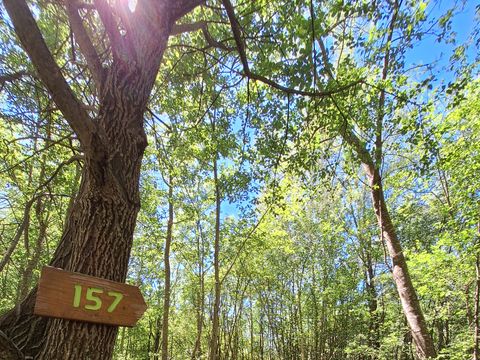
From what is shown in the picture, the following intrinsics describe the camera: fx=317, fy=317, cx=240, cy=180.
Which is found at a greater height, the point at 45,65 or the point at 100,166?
the point at 45,65

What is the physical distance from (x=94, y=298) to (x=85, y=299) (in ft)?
0.12

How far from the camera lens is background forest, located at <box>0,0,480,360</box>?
2949mm

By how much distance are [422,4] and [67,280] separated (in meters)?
3.48

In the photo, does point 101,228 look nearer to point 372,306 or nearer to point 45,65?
point 45,65

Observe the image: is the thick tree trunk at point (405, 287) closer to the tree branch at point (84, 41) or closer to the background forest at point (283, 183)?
the background forest at point (283, 183)

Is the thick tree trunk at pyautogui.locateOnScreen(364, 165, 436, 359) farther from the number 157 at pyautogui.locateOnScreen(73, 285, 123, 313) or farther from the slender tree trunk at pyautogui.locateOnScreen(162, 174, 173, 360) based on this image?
the slender tree trunk at pyautogui.locateOnScreen(162, 174, 173, 360)

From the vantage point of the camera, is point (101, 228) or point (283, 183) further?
point (283, 183)

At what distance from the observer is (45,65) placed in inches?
51.3

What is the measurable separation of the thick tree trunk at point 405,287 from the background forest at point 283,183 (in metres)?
0.04

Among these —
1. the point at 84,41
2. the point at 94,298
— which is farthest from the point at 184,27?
the point at 94,298

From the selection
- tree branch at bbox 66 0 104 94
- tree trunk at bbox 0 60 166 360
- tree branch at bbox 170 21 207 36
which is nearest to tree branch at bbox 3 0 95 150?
tree trunk at bbox 0 60 166 360

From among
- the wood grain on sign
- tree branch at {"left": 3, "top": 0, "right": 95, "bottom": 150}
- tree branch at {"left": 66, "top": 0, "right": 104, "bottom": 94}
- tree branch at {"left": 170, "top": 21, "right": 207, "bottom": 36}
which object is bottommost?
the wood grain on sign

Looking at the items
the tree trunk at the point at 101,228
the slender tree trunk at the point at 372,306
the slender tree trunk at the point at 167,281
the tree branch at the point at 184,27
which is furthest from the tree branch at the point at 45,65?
the slender tree trunk at the point at 372,306

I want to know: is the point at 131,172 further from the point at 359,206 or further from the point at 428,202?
the point at 359,206
